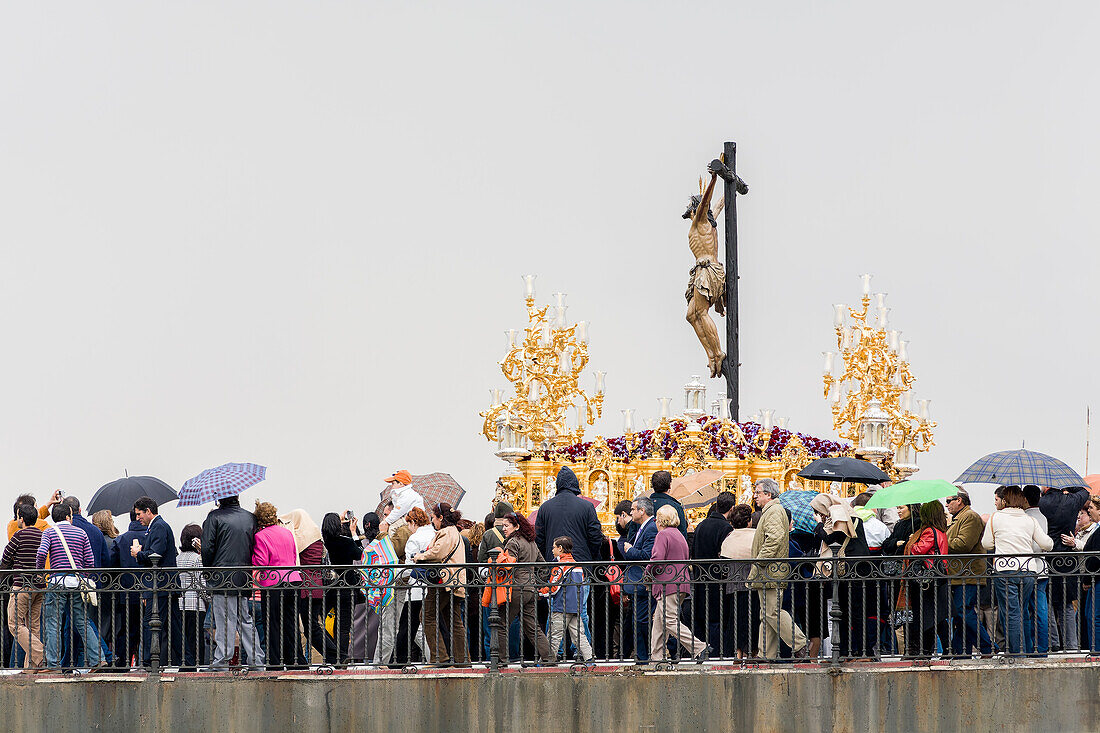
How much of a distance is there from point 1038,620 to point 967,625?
57 cm

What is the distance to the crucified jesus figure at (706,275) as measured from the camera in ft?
80.7

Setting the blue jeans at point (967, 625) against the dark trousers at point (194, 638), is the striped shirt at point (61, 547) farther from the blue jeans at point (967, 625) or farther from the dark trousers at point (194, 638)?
the blue jeans at point (967, 625)

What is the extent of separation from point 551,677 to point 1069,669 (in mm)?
4138

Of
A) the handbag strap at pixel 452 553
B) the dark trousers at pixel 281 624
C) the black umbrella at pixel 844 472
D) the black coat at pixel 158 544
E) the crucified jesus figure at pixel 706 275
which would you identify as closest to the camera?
the dark trousers at pixel 281 624

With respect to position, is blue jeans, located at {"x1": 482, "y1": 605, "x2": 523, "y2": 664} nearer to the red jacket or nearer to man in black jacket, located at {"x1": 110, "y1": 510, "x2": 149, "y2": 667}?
man in black jacket, located at {"x1": 110, "y1": 510, "x2": 149, "y2": 667}

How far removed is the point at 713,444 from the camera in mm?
22562

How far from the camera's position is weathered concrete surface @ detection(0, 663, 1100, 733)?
1378cm

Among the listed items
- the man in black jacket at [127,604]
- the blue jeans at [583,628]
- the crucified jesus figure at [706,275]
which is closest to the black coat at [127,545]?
the man in black jacket at [127,604]

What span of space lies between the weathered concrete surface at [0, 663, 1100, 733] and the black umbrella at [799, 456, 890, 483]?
3569 mm

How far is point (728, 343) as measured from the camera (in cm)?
2488

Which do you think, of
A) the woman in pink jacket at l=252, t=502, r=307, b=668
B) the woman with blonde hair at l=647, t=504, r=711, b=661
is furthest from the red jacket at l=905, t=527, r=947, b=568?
the woman in pink jacket at l=252, t=502, r=307, b=668

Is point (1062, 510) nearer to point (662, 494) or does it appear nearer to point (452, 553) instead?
point (662, 494)

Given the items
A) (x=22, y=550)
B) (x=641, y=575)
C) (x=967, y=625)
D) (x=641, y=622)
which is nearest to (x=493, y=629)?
(x=641, y=575)

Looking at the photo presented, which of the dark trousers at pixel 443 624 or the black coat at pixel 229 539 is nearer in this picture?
the dark trousers at pixel 443 624
